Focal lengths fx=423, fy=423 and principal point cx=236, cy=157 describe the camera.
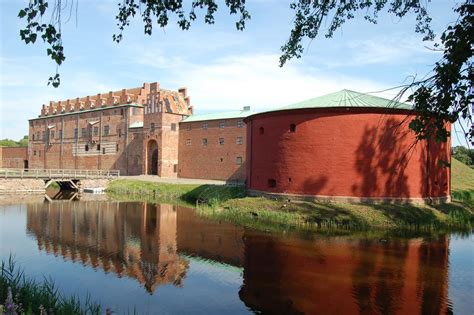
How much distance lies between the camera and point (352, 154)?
723 inches

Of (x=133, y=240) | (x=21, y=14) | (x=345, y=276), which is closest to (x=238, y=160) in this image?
(x=133, y=240)

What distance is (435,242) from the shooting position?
13.6m

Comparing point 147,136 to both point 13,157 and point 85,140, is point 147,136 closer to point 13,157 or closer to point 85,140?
point 85,140

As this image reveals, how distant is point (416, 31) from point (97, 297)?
7492 mm

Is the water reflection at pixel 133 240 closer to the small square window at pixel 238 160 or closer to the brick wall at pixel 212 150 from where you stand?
the small square window at pixel 238 160

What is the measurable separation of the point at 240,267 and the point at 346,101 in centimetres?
1142

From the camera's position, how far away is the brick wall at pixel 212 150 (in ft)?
103

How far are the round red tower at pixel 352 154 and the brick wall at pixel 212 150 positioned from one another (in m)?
11.2

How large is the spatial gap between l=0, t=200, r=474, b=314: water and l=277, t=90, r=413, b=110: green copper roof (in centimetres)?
665

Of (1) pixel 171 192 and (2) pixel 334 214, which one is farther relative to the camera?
(1) pixel 171 192

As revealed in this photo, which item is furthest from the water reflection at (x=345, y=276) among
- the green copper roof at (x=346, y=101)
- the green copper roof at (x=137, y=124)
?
the green copper roof at (x=137, y=124)

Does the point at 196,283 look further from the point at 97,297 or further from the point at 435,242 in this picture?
the point at 435,242

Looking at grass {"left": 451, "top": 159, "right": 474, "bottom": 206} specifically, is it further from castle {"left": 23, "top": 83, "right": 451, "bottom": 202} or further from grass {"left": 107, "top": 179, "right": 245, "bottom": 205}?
grass {"left": 107, "top": 179, "right": 245, "bottom": 205}

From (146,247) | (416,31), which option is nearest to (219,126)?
(146,247)
